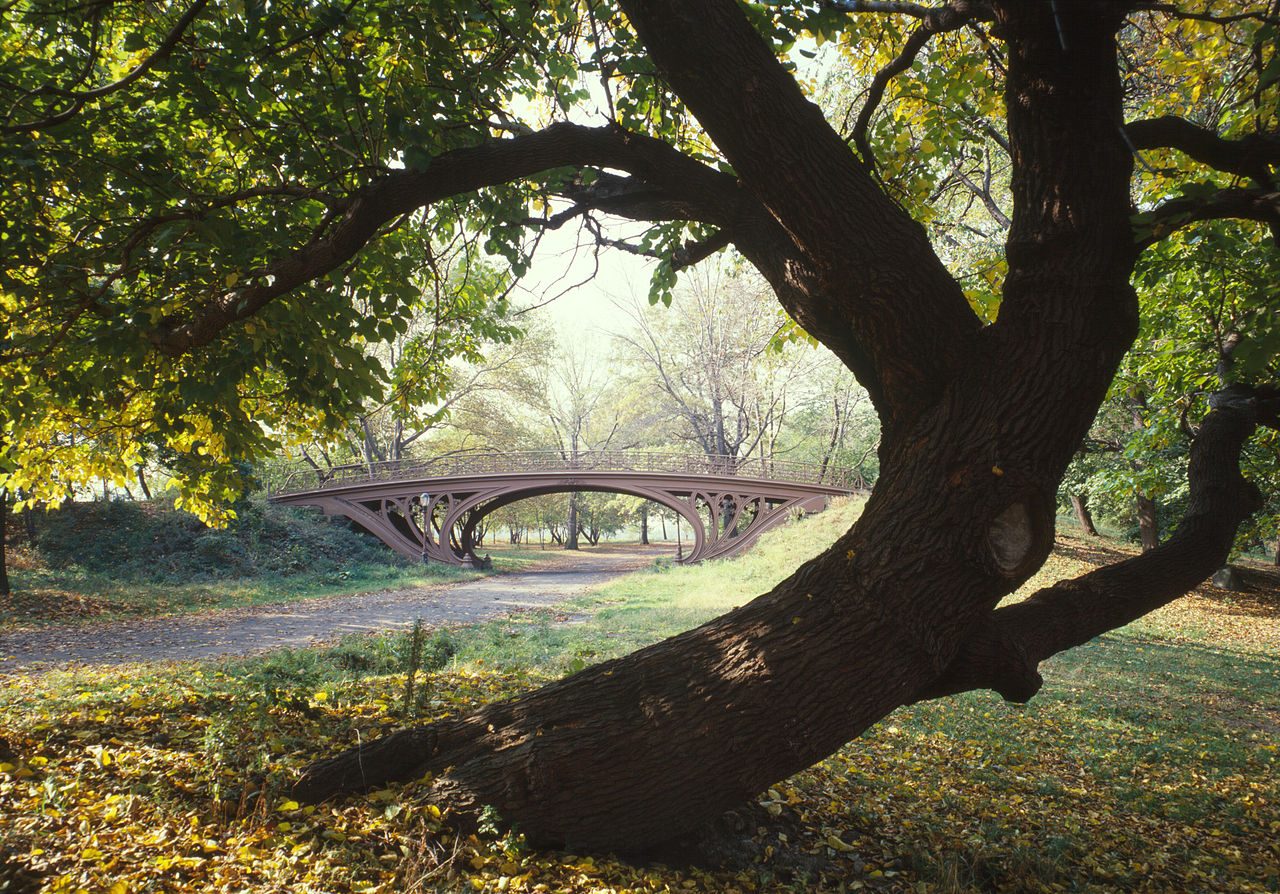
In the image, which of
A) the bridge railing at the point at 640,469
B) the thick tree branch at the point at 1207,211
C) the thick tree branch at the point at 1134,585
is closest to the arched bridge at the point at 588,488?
the bridge railing at the point at 640,469

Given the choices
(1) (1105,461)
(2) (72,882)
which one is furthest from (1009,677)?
(1) (1105,461)

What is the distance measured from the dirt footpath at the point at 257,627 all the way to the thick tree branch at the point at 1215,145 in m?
10.6

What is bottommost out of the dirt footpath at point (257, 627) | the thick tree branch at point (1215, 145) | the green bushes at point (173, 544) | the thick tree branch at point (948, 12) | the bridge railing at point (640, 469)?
the dirt footpath at point (257, 627)

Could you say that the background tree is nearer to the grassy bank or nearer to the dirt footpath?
the dirt footpath

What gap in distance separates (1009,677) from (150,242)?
5.33m

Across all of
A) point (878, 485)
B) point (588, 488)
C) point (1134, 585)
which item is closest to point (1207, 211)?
point (878, 485)

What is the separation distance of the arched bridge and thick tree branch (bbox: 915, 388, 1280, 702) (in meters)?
20.3

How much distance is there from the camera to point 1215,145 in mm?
2836

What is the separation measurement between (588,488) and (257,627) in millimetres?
15865

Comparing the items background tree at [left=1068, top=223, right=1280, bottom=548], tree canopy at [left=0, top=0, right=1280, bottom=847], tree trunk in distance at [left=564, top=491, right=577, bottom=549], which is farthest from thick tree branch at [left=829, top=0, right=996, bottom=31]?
tree trunk in distance at [left=564, top=491, right=577, bottom=549]

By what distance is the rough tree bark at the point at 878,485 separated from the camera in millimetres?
2646

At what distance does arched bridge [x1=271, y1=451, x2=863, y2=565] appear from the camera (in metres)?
24.2

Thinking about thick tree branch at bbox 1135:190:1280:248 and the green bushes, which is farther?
the green bushes

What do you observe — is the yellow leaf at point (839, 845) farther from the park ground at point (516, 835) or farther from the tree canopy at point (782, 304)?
the tree canopy at point (782, 304)
